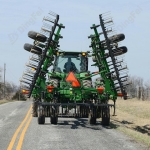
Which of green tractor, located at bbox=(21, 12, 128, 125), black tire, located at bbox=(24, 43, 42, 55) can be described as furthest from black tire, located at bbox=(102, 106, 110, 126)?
black tire, located at bbox=(24, 43, 42, 55)

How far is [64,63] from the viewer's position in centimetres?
1758

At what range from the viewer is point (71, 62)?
17.6 meters

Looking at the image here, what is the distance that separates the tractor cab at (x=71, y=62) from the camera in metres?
17.5

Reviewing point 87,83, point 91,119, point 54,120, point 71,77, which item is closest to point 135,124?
point 91,119

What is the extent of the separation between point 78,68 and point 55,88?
81.7 inches

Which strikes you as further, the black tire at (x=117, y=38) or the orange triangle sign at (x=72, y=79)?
the orange triangle sign at (x=72, y=79)

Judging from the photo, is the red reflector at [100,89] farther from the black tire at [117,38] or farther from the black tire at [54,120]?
the black tire at [54,120]

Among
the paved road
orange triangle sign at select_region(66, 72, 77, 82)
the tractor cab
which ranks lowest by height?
the paved road

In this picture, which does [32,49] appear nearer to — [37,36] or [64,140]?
[37,36]

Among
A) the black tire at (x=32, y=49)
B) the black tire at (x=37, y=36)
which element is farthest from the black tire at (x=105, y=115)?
the black tire at (x=37, y=36)

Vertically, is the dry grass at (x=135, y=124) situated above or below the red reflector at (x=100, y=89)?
below

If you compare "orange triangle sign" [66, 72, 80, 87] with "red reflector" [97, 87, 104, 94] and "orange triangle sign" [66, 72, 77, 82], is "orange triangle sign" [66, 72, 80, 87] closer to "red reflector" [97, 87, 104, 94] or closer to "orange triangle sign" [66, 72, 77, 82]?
"orange triangle sign" [66, 72, 77, 82]

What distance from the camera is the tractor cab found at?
688 inches

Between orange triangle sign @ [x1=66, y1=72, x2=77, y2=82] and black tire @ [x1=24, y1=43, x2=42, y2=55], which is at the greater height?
black tire @ [x1=24, y1=43, x2=42, y2=55]
